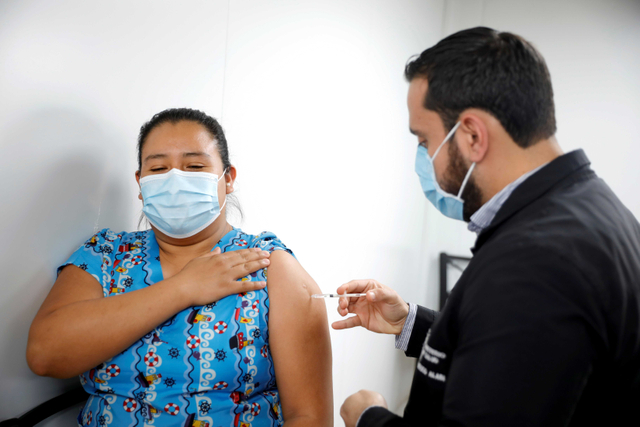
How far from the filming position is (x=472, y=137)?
3.00ft

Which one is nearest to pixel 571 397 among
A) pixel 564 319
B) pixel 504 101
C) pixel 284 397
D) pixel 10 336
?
pixel 564 319

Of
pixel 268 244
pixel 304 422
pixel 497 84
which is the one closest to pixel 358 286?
pixel 268 244

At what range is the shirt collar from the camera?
86 cm

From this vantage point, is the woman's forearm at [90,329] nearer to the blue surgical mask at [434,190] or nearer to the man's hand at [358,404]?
the man's hand at [358,404]

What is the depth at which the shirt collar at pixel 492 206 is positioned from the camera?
86 cm

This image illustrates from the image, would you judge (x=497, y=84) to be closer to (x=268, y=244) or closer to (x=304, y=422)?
(x=268, y=244)

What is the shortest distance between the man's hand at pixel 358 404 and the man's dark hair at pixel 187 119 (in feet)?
2.82

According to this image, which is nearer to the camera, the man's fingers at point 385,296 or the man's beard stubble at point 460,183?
the man's beard stubble at point 460,183

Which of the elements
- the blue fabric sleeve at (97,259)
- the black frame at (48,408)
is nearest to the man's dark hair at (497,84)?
the blue fabric sleeve at (97,259)

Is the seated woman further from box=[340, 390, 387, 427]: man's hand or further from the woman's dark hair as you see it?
box=[340, 390, 387, 427]: man's hand

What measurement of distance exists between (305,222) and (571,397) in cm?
166

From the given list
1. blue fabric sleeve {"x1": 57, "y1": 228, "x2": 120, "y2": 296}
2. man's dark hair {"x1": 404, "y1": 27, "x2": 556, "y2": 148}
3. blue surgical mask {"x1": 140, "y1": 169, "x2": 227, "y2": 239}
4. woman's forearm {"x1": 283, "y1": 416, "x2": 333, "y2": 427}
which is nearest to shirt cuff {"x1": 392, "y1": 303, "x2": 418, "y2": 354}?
woman's forearm {"x1": 283, "y1": 416, "x2": 333, "y2": 427}

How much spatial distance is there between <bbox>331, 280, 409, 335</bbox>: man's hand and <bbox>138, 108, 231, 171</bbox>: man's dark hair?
59 cm

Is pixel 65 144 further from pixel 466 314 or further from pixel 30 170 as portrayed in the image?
pixel 466 314
